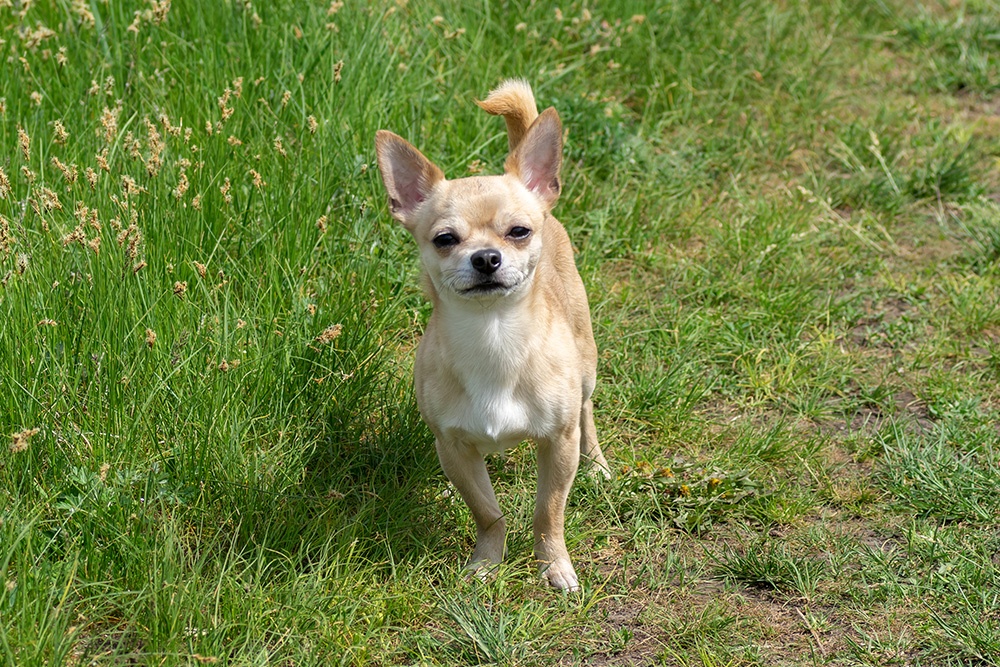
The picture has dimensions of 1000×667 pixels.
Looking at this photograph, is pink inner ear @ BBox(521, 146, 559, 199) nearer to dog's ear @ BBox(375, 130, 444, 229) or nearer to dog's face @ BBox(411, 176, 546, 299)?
dog's face @ BBox(411, 176, 546, 299)

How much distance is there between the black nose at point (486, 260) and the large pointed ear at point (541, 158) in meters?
0.46

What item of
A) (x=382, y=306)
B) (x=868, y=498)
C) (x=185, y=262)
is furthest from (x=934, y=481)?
(x=185, y=262)

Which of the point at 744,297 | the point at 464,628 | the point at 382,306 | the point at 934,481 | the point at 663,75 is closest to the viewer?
the point at 464,628

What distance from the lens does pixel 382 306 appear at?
4062 mm

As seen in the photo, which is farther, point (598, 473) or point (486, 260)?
point (598, 473)

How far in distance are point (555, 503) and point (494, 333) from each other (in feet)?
1.81

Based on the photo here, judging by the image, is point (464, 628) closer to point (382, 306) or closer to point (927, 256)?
point (382, 306)

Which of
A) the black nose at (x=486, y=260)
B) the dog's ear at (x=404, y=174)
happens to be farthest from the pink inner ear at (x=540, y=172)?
the black nose at (x=486, y=260)

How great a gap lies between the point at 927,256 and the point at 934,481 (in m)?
1.70

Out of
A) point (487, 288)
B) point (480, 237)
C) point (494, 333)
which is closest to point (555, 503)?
point (494, 333)

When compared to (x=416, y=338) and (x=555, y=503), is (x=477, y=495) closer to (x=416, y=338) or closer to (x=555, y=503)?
(x=555, y=503)

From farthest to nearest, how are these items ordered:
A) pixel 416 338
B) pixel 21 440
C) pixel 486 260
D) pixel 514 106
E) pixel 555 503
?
Result: 1. pixel 416 338
2. pixel 514 106
3. pixel 555 503
4. pixel 486 260
5. pixel 21 440

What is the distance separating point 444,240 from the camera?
10.2ft

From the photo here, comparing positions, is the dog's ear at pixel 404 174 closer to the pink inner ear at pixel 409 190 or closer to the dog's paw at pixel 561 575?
the pink inner ear at pixel 409 190
